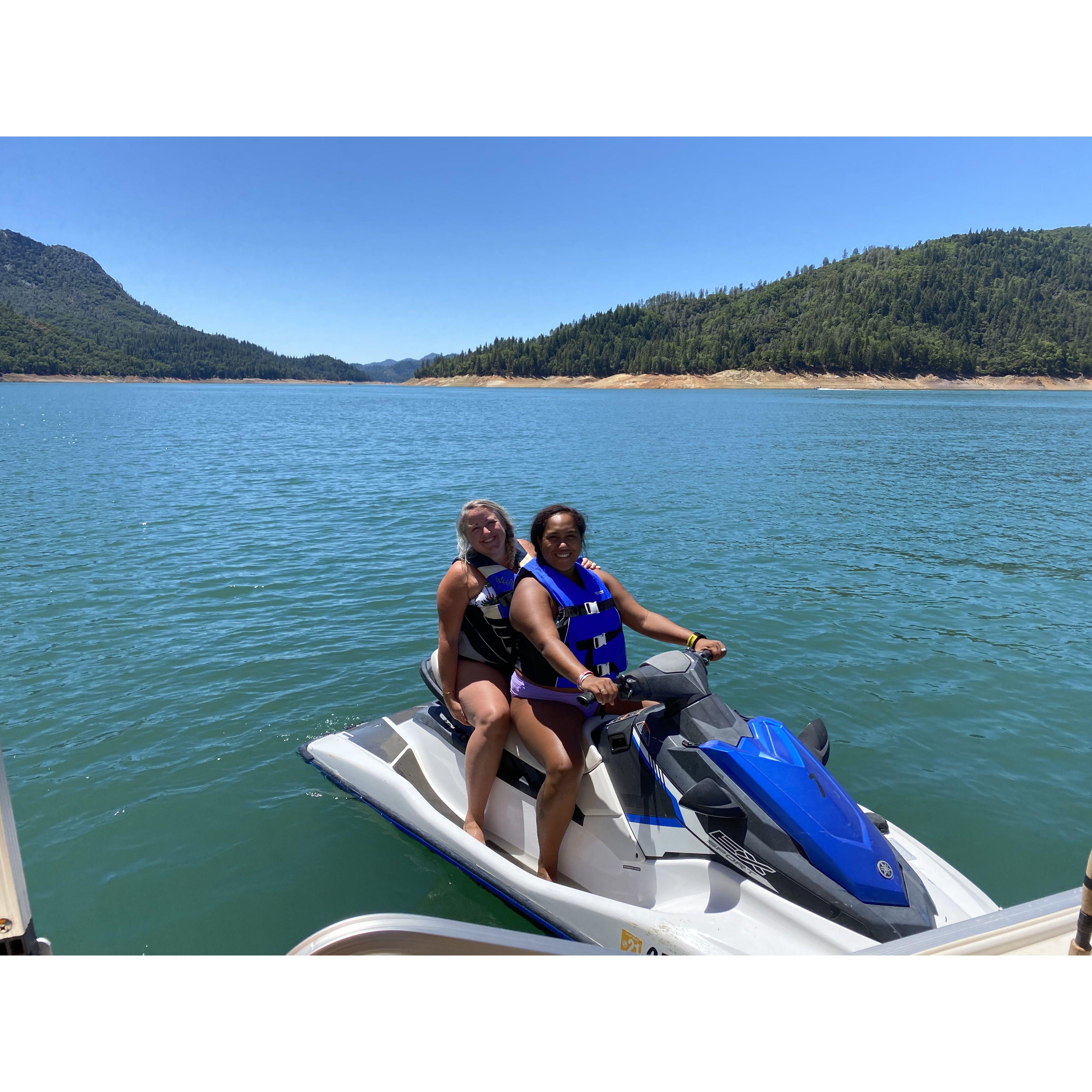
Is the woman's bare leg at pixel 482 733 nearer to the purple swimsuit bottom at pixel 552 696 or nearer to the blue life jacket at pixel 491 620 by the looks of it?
the blue life jacket at pixel 491 620

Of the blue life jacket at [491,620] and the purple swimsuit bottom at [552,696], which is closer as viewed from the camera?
the purple swimsuit bottom at [552,696]

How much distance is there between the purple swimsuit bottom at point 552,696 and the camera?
3307 millimetres

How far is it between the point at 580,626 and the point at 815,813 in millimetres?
1257

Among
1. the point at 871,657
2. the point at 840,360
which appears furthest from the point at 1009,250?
the point at 871,657

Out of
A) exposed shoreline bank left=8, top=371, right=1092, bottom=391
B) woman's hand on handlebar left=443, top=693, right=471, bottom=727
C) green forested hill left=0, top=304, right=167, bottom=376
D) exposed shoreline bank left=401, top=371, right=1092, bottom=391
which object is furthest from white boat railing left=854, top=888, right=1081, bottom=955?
green forested hill left=0, top=304, right=167, bottom=376

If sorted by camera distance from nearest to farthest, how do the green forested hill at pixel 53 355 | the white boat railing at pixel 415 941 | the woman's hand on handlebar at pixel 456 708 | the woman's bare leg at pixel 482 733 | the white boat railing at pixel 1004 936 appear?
the white boat railing at pixel 1004 936, the white boat railing at pixel 415 941, the woman's bare leg at pixel 482 733, the woman's hand on handlebar at pixel 456 708, the green forested hill at pixel 53 355

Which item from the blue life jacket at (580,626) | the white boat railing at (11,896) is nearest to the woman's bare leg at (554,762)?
the blue life jacket at (580,626)

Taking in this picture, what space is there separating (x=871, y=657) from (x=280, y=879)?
5755mm

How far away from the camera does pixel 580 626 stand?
10.7 feet

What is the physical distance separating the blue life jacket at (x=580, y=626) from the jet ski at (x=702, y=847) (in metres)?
0.28

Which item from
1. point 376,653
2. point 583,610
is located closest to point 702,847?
point 583,610

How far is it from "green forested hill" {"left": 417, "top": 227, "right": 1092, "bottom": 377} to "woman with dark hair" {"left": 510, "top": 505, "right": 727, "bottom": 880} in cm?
12955

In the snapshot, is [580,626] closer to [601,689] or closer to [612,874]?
[601,689]

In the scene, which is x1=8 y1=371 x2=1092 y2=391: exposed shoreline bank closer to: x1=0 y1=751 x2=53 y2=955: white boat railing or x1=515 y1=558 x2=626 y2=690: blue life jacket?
x1=515 y1=558 x2=626 y2=690: blue life jacket
